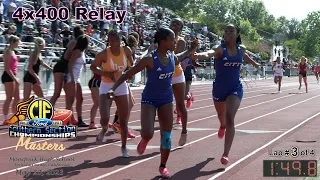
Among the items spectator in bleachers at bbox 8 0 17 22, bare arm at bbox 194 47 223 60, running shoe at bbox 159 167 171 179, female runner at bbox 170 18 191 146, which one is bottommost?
running shoe at bbox 159 167 171 179

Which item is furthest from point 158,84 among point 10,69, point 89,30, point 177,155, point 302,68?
point 89,30

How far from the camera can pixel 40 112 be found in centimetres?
1067

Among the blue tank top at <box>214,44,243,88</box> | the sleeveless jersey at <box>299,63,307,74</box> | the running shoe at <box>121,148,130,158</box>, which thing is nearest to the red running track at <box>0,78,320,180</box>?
the running shoe at <box>121,148,130,158</box>

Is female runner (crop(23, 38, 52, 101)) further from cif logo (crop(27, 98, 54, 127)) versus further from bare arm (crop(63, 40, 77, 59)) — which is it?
bare arm (crop(63, 40, 77, 59))

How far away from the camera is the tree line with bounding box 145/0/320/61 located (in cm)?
10575

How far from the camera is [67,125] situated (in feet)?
36.4

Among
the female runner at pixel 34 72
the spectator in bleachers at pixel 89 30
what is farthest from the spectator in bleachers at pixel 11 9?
the female runner at pixel 34 72

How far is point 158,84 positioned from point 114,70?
1843 millimetres

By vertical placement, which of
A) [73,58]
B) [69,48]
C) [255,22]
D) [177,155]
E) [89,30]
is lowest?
[177,155]

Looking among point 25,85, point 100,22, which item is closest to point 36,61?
point 25,85

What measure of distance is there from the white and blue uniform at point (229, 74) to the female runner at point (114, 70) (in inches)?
54.7

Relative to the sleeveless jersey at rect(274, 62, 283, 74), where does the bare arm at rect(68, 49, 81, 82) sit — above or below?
above

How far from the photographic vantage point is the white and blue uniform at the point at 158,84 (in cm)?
666

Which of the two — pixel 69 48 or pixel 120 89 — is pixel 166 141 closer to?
pixel 120 89
